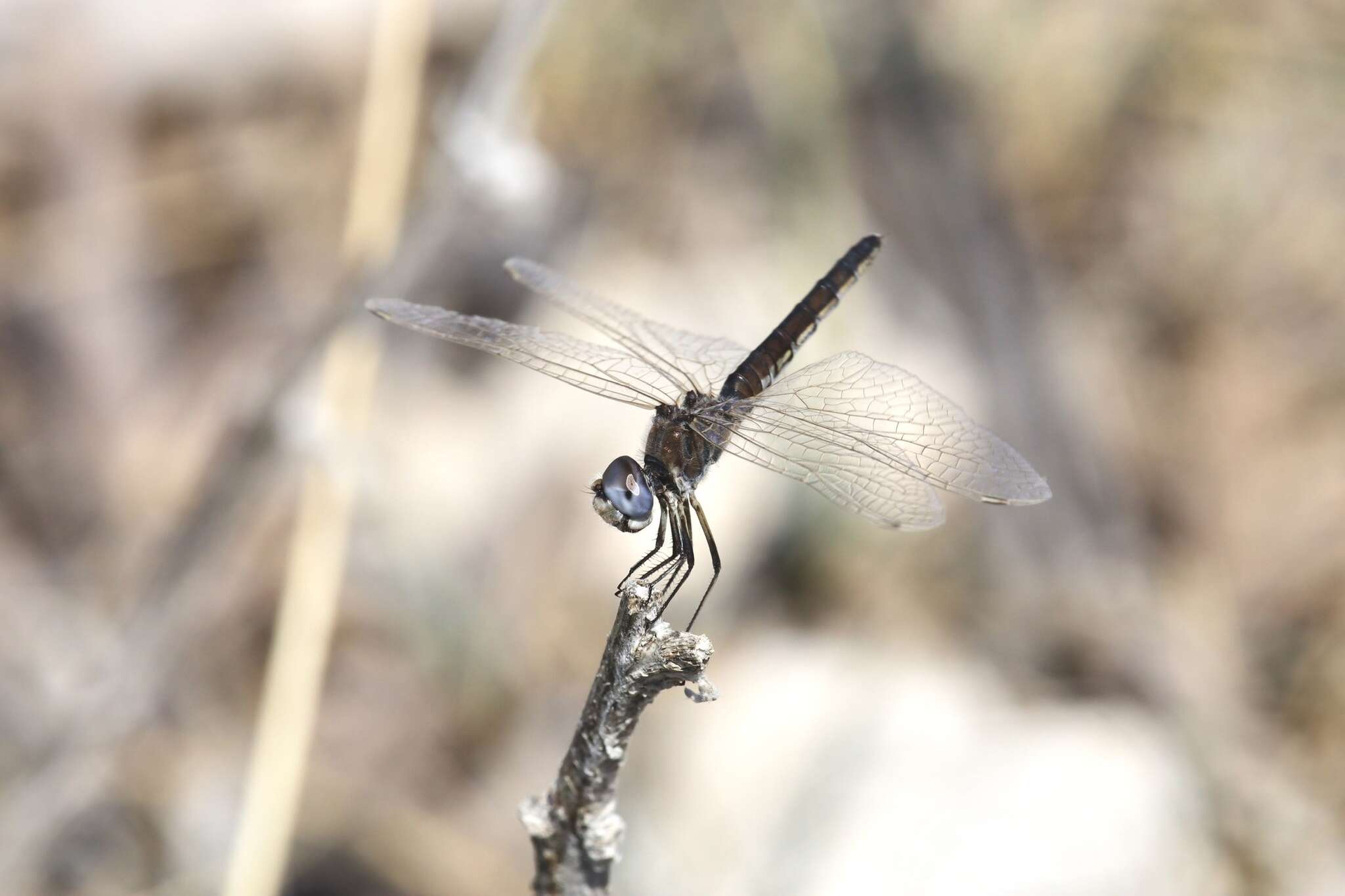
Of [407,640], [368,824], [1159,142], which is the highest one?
[1159,142]

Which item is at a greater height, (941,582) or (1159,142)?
(1159,142)

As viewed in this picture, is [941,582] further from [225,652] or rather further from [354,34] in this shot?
[354,34]

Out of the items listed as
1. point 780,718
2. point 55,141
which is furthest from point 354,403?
point 55,141

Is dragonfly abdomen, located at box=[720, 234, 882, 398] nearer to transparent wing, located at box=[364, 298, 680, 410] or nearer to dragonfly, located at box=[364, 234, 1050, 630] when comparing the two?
dragonfly, located at box=[364, 234, 1050, 630]

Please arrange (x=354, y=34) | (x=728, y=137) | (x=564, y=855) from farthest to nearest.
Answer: (x=728, y=137) < (x=354, y=34) < (x=564, y=855)

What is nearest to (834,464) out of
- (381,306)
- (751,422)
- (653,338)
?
(751,422)

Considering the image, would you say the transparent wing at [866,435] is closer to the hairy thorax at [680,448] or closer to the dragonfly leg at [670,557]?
the hairy thorax at [680,448]

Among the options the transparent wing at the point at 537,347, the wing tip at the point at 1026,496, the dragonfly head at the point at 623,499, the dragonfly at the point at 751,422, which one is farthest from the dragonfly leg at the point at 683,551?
the wing tip at the point at 1026,496

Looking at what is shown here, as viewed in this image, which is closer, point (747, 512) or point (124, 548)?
point (124, 548)
